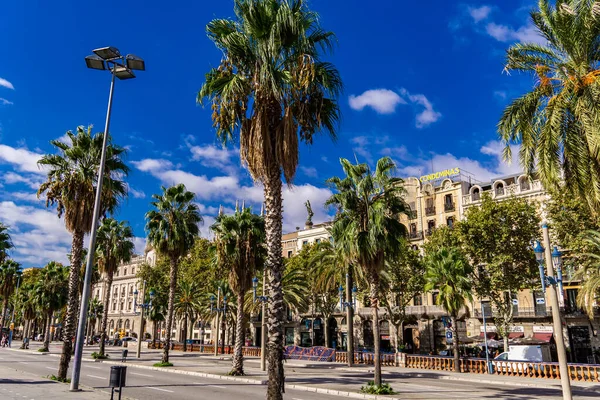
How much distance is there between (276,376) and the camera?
40.8ft

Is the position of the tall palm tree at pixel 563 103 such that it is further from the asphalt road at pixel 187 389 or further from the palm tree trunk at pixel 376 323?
the asphalt road at pixel 187 389

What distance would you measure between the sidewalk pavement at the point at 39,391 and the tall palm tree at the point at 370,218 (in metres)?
11.7

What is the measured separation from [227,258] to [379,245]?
12.4 meters

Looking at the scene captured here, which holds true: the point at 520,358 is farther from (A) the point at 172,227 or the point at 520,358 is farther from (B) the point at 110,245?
(B) the point at 110,245

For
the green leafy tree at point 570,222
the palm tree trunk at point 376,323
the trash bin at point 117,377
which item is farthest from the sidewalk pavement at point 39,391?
the green leafy tree at point 570,222

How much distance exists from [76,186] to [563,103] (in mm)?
20744

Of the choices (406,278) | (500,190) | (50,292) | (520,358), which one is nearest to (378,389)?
(520,358)

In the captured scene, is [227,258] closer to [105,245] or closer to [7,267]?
[105,245]

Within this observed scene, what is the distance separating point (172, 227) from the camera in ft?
110

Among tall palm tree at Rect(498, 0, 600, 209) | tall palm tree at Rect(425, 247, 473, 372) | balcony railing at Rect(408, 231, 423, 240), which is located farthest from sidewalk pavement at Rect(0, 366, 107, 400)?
balcony railing at Rect(408, 231, 423, 240)

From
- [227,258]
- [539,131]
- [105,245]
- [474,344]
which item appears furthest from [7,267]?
[539,131]

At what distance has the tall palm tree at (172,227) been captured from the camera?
3359 cm

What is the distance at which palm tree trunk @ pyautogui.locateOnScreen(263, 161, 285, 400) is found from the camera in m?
12.5

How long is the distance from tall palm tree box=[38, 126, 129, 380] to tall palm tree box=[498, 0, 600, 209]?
18381 mm
